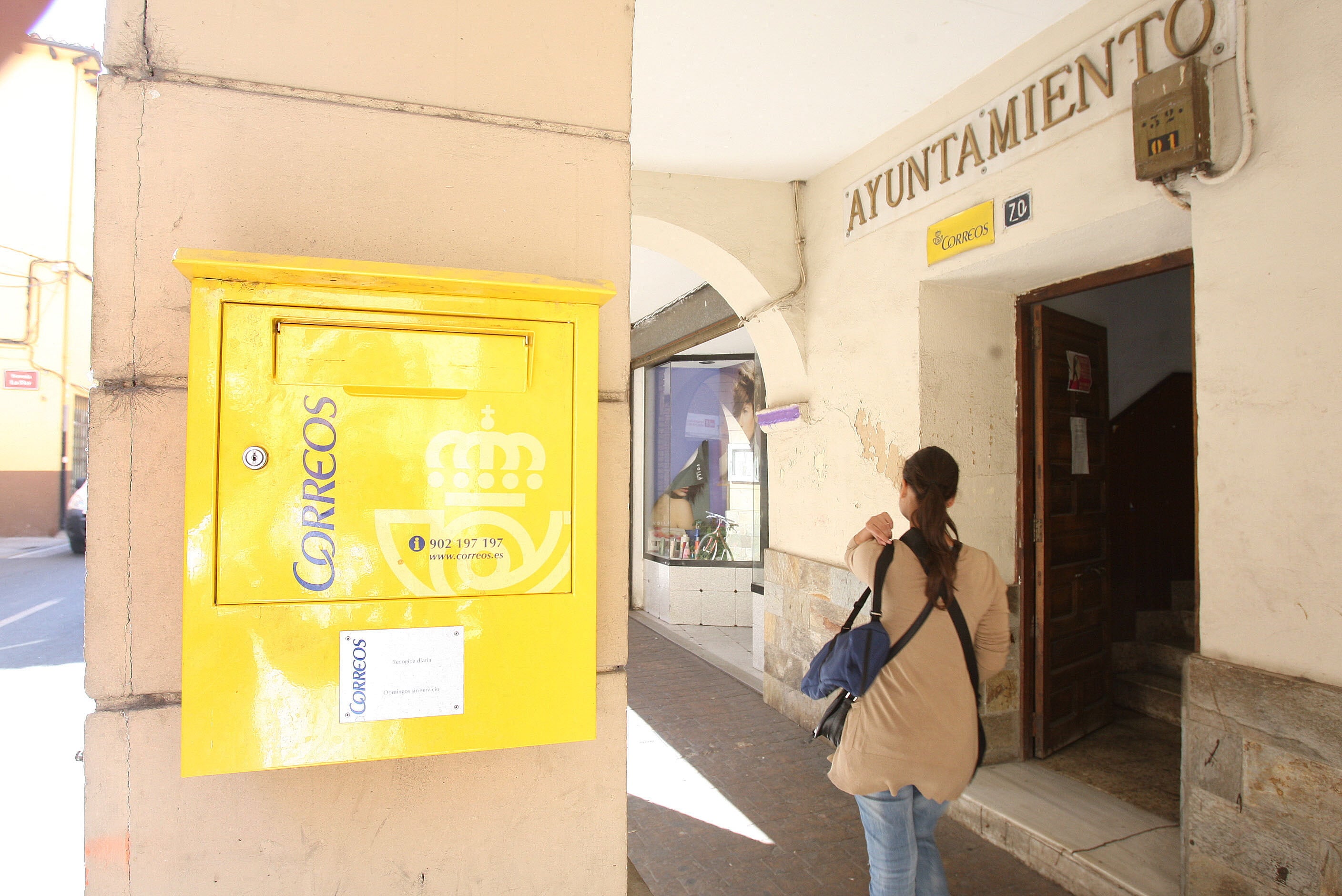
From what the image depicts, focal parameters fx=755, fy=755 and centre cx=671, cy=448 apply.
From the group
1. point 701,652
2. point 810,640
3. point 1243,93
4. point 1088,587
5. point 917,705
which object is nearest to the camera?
point 917,705

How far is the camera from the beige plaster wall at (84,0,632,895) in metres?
1.26

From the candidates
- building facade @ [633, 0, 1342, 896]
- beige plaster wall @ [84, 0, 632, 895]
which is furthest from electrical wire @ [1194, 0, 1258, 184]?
beige plaster wall @ [84, 0, 632, 895]

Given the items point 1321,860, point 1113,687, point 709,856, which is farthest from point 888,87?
point 1113,687

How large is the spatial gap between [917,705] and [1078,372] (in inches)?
120

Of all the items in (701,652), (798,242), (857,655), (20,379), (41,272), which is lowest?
(701,652)

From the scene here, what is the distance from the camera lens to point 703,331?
7.61 metres

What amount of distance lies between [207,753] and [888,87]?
412 cm

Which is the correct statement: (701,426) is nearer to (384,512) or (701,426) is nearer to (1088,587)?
(1088,587)

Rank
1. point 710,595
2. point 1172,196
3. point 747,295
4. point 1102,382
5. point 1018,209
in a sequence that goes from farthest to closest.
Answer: point 710,595 < point 747,295 < point 1102,382 < point 1018,209 < point 1172,196

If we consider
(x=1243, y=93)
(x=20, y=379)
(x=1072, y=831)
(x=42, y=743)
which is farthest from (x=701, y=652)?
(x=20, y=379)

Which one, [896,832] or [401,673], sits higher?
[401,673]

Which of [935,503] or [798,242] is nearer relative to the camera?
[935,503]

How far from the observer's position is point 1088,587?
4500 millimetres

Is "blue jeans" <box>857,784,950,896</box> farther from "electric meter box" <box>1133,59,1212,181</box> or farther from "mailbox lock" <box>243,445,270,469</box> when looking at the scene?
"electric meter box" <box>1133,59,1212,181</box>
